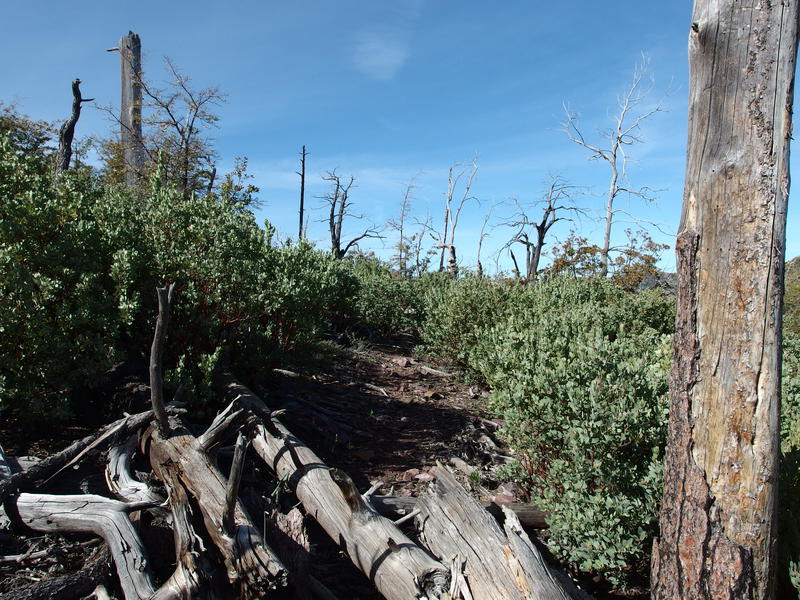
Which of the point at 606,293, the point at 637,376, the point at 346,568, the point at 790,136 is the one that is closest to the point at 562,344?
the point at 637,376

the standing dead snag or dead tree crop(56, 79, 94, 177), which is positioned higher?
dead tree crop(56, 79, 94, 177)

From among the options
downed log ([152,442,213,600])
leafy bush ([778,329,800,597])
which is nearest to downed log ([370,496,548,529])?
downed log ([152,442,213,600])

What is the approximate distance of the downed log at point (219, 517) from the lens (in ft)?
8.25

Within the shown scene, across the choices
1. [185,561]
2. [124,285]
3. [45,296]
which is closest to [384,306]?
[124,285]

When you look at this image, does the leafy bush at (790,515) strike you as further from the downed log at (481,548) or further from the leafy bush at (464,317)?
A: the leafy bush at (464,317)

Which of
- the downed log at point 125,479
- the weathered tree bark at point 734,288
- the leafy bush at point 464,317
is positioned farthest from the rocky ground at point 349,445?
the weathered tree bark at point 734,288

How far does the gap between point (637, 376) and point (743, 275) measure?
1670mm

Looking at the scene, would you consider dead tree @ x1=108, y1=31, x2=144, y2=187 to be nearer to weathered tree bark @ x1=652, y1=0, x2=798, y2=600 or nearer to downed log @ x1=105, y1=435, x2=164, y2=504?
downed log @ x1=105, y1=435, x2=164, y2=504

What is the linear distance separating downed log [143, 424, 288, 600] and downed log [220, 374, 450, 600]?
50 cm

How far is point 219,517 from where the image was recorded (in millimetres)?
2865

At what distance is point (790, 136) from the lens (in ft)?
6.95

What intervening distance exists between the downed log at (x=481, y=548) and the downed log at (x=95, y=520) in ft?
4.64

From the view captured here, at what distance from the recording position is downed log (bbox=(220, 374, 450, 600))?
2.60 meters

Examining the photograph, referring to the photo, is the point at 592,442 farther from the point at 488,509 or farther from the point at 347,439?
the point at 347,439
